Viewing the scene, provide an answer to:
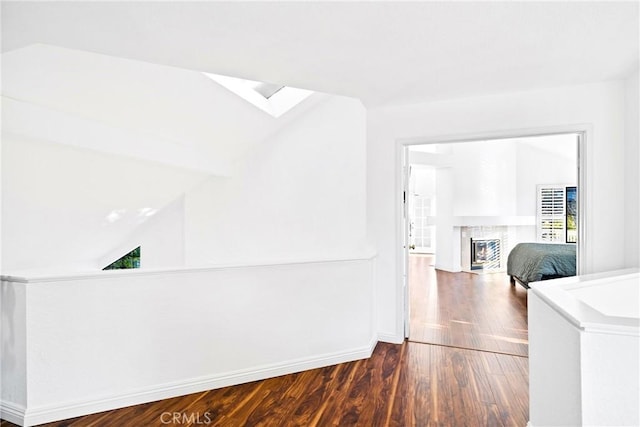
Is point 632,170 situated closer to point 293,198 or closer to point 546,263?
point 546,263

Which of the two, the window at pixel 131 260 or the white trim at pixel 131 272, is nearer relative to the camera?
the white trim at pixel 131 272

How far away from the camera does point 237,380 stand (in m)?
2.48

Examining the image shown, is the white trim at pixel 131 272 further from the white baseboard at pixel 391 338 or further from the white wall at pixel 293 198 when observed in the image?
the white wall at pixel 293 198

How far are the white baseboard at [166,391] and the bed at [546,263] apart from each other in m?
3.01

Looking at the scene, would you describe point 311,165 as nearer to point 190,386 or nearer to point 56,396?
point 190,386

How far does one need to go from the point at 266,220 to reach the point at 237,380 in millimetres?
2801

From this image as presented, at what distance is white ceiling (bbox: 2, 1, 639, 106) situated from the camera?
1.75 meters

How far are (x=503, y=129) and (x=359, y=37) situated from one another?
5.33ft

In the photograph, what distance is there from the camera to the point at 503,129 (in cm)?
292

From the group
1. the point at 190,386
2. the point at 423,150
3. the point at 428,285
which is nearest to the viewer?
the point at 190,386

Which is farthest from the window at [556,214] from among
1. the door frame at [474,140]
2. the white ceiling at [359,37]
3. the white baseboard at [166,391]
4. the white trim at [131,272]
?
the white trim at [131,272]

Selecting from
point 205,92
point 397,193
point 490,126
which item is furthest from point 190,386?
point 490,126

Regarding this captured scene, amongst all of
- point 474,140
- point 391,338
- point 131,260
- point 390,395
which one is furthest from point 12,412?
point 131,260

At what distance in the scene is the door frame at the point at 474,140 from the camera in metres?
2.72
